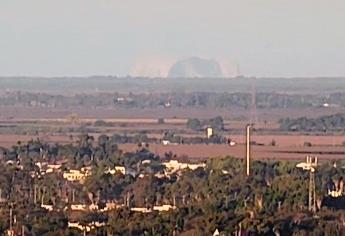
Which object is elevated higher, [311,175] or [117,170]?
[311,175]

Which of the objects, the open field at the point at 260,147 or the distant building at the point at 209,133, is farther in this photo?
the distant building at the point at 209,133

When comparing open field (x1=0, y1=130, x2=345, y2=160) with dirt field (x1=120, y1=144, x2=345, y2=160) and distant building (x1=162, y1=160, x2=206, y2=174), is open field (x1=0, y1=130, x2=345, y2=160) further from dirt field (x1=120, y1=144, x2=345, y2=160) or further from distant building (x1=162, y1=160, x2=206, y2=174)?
distant building (x1=162, y1=160, x2=206, y2=174)

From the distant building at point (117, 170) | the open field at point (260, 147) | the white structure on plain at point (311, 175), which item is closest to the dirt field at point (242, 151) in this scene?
the open field at point (260, 147)

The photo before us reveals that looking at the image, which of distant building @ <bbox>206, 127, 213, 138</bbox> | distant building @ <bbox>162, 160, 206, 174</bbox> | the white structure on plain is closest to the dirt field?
the white structure on plain

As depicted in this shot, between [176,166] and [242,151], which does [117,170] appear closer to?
[176,166]

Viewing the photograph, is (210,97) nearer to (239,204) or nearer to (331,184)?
(331,184)

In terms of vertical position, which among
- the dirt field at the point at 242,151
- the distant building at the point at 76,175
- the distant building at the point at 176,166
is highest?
the distant building at the point at 76,175

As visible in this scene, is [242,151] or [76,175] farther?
[242,151]

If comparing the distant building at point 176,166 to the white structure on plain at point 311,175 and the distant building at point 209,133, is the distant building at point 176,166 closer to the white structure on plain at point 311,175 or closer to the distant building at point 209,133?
the white structure on plain at point 311,175

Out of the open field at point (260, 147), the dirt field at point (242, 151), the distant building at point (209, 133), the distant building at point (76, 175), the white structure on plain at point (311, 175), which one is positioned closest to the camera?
the white structure on plain at point (311, 175)

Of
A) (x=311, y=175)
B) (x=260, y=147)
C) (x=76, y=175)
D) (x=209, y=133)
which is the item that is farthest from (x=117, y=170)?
(x=209, y=133)

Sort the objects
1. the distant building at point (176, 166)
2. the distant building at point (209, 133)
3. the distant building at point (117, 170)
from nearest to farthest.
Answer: the distant building at point (117, 170) → the distant building at point (176, 166) → the distant building at point (209, 133)
